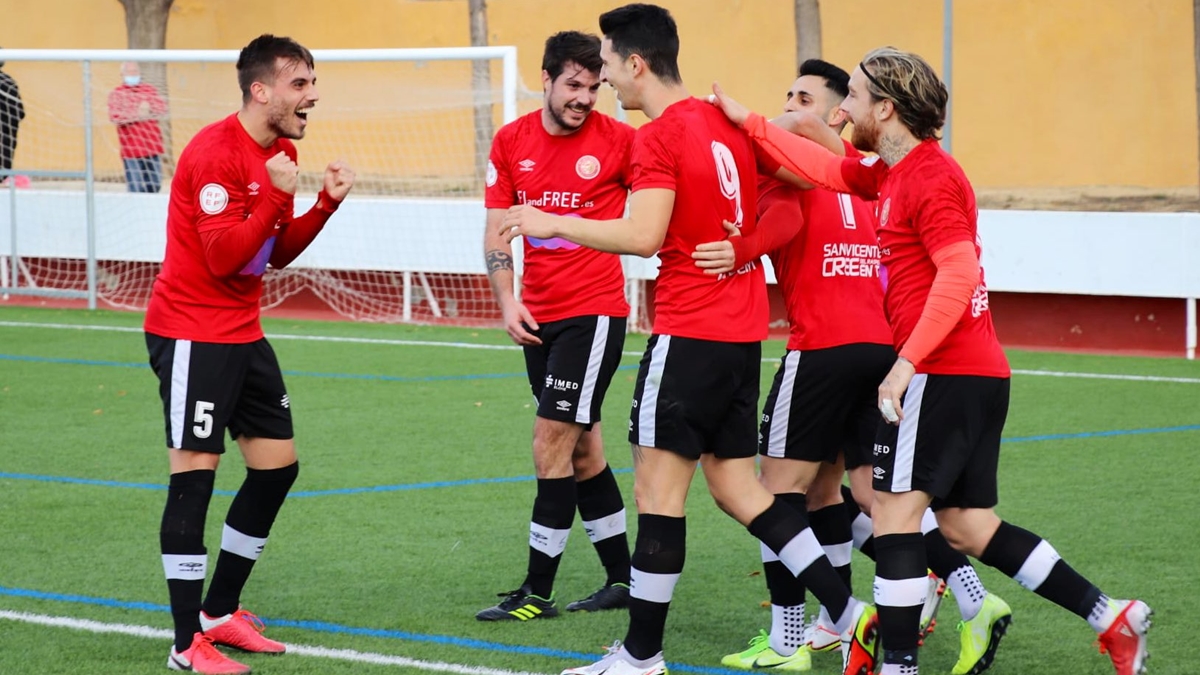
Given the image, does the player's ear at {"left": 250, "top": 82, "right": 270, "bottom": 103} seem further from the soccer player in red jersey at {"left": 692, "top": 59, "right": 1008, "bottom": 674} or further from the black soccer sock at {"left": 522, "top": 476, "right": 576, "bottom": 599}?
the black soccer sock at {"left": 522, "top": 476, "right": 576, "bottom": 599}

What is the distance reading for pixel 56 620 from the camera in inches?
221

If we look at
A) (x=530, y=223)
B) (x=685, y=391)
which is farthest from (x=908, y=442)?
(x=530, y=223)

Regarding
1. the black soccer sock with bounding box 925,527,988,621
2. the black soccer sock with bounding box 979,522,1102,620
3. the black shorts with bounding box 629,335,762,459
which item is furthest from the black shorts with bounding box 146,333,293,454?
the black soccer sock with bounding box 979,522,1102,620

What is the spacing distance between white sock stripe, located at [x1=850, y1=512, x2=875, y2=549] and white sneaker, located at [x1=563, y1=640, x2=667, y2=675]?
3.71 ft

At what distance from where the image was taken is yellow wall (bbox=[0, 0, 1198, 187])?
22203 millimetres

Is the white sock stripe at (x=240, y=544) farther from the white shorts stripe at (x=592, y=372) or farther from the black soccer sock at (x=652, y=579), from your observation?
the black soccer sock at (x=652, y=579)

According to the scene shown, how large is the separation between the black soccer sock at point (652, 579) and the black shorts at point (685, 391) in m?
0.25

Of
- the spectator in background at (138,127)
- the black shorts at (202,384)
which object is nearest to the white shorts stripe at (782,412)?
the black shorts at (202,384)

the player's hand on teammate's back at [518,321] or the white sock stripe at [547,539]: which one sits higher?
the player's hand on teammate's back at [518,321]

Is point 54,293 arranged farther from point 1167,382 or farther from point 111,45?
point 111,45

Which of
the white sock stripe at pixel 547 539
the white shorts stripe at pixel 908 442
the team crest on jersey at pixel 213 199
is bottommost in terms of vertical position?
the white sock stripe at pixel 547 539

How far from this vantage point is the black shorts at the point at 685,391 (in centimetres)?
479

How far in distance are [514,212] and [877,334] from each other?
1.39m

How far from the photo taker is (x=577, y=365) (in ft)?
19.5
